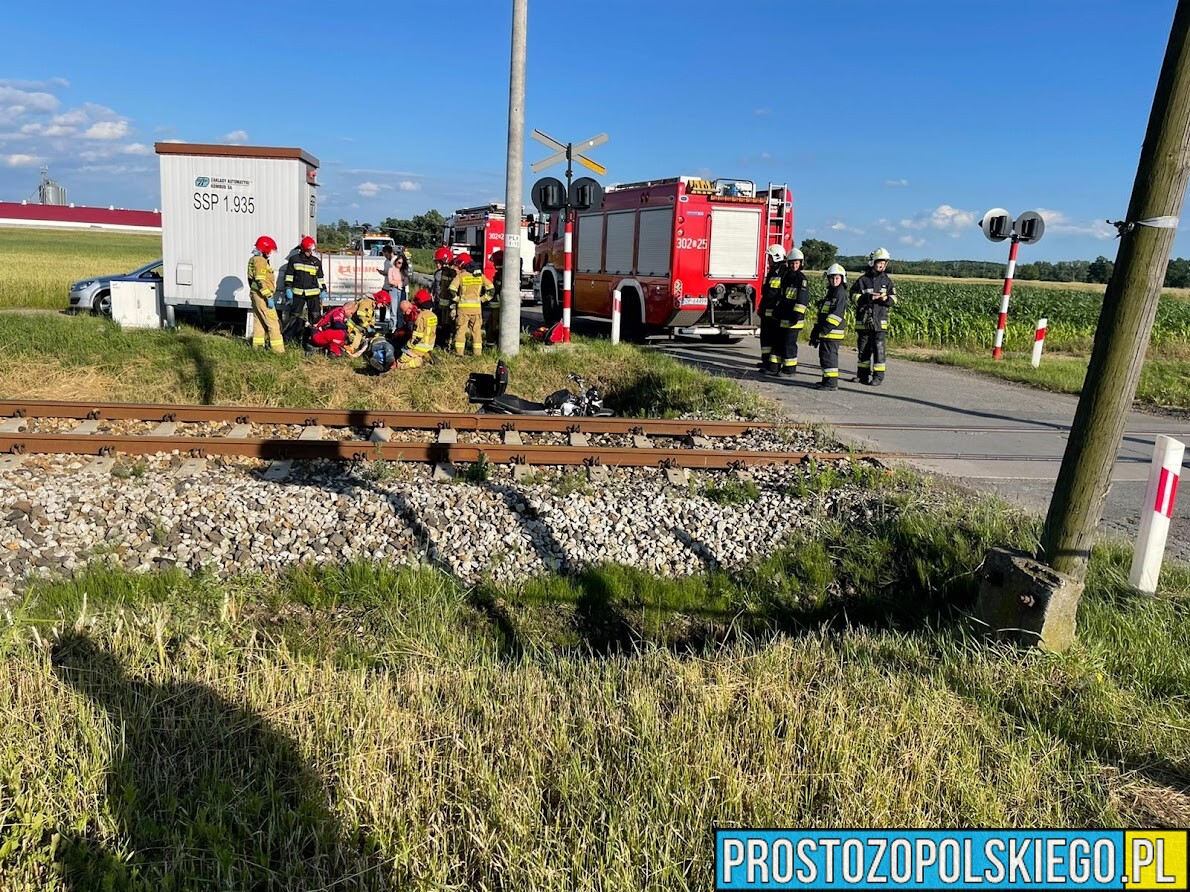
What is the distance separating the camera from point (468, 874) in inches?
101

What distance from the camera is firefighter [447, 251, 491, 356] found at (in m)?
12.1

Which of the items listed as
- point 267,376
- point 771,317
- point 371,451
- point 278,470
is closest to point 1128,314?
point 371,451

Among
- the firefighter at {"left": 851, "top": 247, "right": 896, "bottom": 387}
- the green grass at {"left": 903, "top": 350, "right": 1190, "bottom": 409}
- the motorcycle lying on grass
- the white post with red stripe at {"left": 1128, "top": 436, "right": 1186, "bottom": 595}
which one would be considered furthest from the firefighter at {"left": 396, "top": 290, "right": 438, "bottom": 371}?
the green grass at {"left": 903, "top": 350, "right": 1190, "bottom": 409}

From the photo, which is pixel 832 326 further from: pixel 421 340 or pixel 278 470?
pixel 278 470

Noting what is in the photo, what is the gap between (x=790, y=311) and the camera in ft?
41.4

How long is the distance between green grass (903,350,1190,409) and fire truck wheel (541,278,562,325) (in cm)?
727

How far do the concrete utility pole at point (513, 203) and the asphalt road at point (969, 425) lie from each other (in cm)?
337

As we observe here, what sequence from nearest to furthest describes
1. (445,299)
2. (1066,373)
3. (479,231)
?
(445,299) < (1066,373) < (479,231)

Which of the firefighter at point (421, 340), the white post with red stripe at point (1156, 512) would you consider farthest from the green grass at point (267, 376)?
the white post with red stripe at point (1156, 512)

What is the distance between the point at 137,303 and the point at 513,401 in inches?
267

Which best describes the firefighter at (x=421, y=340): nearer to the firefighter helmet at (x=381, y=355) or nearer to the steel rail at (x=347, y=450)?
the firefighter helmet at (x=381, y=355)

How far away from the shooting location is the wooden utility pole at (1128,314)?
143 inches

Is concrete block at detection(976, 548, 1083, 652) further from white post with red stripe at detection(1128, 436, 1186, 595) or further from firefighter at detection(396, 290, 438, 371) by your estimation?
firefighter at detection(396, 290, 438, 371)

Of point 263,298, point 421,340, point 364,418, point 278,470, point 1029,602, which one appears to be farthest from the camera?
point 263,298
